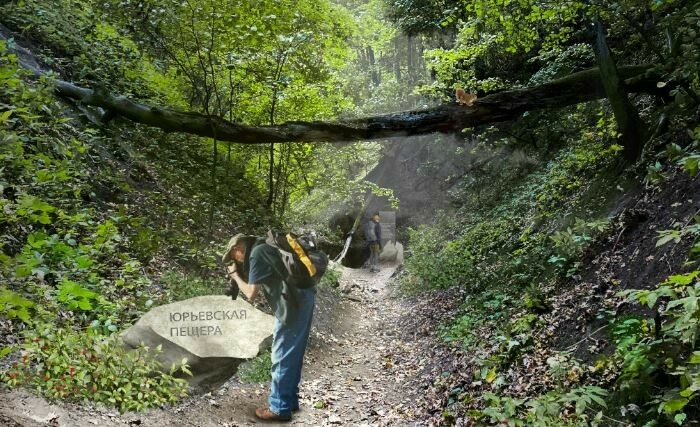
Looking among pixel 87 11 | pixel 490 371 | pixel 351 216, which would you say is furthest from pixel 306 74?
A: pixel 351 216

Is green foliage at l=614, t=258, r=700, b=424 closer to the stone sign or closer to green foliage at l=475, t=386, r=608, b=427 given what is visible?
green foliage at l=475, t=386, r=608, b=427

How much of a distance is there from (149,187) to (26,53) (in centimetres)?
369

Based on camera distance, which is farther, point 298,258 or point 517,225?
point 517,225

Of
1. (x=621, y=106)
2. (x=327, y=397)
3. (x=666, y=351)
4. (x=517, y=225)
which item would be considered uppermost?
(x=621, y=106)

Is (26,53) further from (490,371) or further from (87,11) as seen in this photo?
(490,371)

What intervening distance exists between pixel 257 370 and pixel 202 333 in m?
0.96

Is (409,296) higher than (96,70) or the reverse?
the reverse

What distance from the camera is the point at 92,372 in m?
4.01

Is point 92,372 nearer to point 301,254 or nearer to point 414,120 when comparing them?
point 301,254

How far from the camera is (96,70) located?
28.2ft

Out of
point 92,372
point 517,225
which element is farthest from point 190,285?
point 517,225

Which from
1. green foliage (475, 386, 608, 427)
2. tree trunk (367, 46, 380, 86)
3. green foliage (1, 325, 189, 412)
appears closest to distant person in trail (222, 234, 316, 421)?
green foliage (1, 325, 189, 412)

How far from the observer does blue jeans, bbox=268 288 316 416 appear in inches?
189

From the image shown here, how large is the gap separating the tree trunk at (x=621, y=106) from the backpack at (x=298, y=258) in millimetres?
5045
